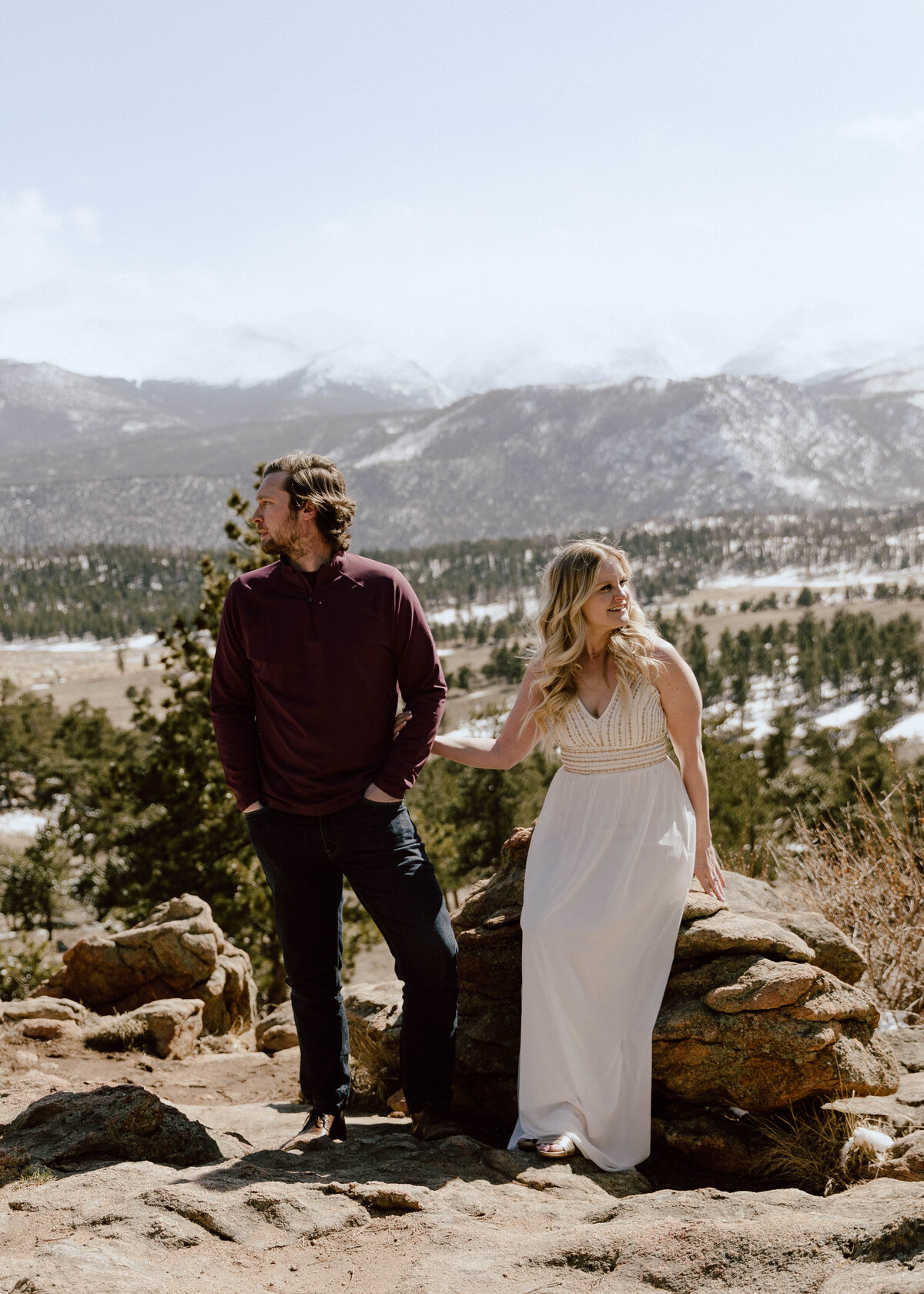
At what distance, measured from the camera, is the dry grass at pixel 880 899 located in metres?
6.76

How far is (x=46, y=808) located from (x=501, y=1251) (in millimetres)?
55162

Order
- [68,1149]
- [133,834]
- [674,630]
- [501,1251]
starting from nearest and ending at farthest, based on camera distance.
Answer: [501,1251] → [68,1149] → [133,834] → [674,630]

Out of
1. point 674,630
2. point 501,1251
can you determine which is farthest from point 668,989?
point 674,630

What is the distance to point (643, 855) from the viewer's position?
446cm

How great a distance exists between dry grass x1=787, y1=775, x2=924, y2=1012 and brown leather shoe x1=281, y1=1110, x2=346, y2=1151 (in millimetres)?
3747

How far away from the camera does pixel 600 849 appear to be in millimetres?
4484

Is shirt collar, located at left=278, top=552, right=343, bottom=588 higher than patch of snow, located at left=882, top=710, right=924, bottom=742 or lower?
higher

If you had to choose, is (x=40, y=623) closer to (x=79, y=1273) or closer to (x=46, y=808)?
(x=46, y=808)

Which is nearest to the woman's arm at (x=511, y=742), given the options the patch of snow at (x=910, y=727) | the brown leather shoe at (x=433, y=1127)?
the brown leather shoe at (x=433, y=1127)

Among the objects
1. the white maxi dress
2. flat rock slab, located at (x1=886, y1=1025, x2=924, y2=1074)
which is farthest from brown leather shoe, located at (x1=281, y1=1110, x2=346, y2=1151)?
flat rock slab, located at (x1=886, y1=1025, x2=924, y2=1074)

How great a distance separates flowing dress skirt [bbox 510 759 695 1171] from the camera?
4320 millimetres

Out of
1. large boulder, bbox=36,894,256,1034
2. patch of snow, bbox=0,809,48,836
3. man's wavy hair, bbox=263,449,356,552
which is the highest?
man's wavy hair, bbox=263,449,356,552

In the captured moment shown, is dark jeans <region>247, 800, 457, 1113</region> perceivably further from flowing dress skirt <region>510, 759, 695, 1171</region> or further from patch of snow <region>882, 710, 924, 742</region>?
patch of snow <region>882, 710, 924, 742</region>

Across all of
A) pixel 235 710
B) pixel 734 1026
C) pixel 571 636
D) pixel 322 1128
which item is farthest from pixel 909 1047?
pixel 235 710
